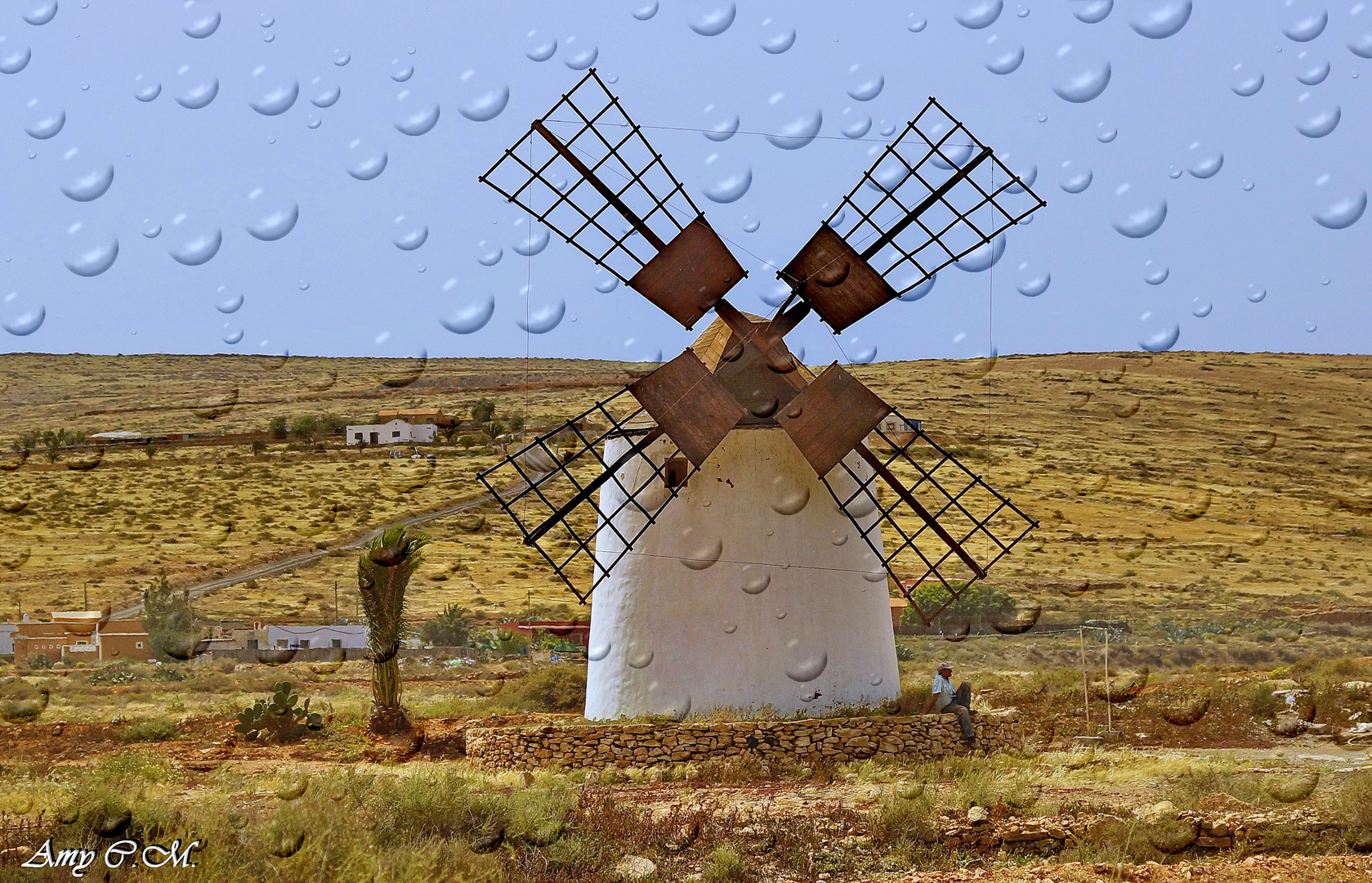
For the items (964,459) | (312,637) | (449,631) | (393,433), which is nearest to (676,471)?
(312,637)

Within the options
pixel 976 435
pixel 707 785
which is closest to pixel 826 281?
pixel 707 785

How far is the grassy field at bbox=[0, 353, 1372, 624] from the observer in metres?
36.8

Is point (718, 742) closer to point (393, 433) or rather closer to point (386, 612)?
Answer: point (386, 612)

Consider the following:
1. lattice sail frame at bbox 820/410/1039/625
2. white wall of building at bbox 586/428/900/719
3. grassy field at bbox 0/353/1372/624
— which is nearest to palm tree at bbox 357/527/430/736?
white wall of building at bbox 586/428/900/719

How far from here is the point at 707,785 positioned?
461 inches

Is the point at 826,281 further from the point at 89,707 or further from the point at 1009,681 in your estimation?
the point at 89,707

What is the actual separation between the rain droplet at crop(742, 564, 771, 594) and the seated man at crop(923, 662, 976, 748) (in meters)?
2.14

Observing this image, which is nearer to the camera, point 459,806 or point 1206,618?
point 459,806

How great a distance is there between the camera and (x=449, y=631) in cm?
2920

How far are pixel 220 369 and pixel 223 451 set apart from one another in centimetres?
3989

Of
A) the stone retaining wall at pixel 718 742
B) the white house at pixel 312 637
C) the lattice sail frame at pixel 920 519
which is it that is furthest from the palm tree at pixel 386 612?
the white house at pixel 312 637

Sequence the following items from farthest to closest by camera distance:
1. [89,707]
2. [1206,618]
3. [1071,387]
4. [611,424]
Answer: [1071,387] → [1206,618] → [89,707] → [611,424]

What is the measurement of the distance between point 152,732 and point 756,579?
7.65 meters

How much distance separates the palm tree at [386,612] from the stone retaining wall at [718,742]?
253 cm
